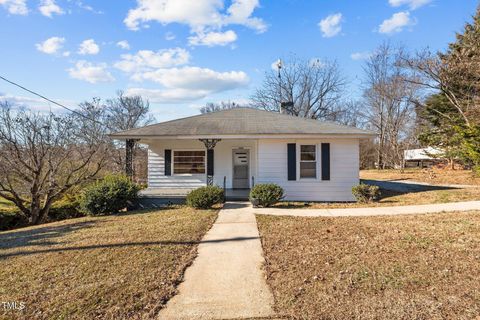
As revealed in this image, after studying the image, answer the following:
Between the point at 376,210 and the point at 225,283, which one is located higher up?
the point at 376,210

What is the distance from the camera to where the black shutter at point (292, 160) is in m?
10.9

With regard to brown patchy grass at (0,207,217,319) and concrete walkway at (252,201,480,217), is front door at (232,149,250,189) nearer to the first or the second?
concrete walkway at (252,201,480,217)

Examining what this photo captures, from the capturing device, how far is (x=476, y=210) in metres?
7.64

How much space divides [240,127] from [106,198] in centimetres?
570

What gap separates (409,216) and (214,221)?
5.28 metres

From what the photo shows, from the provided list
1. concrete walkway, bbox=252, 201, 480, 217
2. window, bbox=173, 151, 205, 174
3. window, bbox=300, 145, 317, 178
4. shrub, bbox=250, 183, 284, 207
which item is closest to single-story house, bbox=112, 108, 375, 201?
window, bbox=300, 145, 317, 178

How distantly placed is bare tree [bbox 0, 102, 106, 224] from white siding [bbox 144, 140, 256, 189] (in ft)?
13.3

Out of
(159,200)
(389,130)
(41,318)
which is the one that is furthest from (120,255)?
(389,130)

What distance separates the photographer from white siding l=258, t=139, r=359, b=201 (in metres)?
11.0

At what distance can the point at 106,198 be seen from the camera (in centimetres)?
916

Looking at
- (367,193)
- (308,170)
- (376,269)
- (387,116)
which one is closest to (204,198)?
(308,170)

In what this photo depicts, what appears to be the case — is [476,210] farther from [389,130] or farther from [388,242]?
[389,130]

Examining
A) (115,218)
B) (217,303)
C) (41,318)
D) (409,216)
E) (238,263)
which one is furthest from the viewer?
(115,218)

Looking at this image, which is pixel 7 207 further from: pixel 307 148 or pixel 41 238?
pixel 307 148
